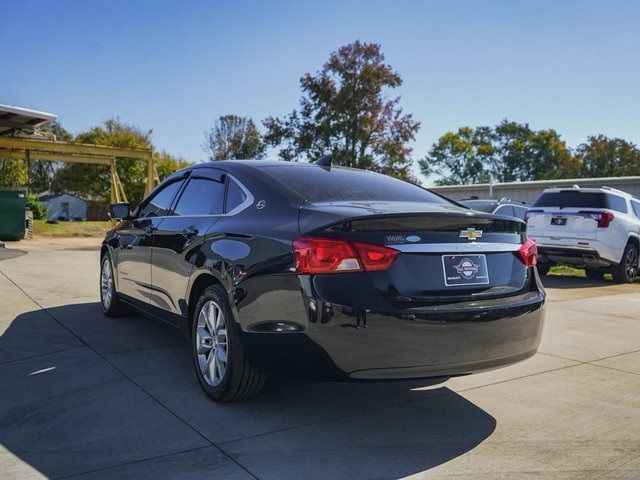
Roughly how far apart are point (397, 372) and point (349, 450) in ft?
1.55

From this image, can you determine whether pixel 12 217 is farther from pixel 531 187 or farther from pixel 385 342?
pixel 531 187

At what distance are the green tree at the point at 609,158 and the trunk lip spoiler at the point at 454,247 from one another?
64398 mm

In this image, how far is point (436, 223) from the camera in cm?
344

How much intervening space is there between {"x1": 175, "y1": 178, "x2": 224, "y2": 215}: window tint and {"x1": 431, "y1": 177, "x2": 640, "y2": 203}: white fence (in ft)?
70.9

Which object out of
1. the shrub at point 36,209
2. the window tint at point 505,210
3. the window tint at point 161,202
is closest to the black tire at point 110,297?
the window tint at point 161,202

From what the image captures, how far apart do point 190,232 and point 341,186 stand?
1136 millimetres

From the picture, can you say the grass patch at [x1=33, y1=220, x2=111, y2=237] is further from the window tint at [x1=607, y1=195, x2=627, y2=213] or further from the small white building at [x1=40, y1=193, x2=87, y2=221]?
the small white building at [x1=40, y1=193, x2=87, y2=221]

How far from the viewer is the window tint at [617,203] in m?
11.3

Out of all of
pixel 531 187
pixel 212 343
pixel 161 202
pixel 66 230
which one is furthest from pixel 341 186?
pixel 66 230

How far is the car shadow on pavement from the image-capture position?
3039 mm

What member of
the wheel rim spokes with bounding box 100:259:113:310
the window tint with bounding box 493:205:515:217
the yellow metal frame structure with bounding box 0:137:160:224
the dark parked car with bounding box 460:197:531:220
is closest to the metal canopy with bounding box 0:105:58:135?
the yellow metal frame structure with bounding box 0:137:160:224

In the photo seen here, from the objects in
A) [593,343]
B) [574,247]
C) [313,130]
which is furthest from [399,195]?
[313,130]

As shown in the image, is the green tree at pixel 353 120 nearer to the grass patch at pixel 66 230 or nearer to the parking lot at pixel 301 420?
the grass patch at pixel 66 230

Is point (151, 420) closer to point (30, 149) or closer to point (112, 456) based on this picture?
point (112, 456)
